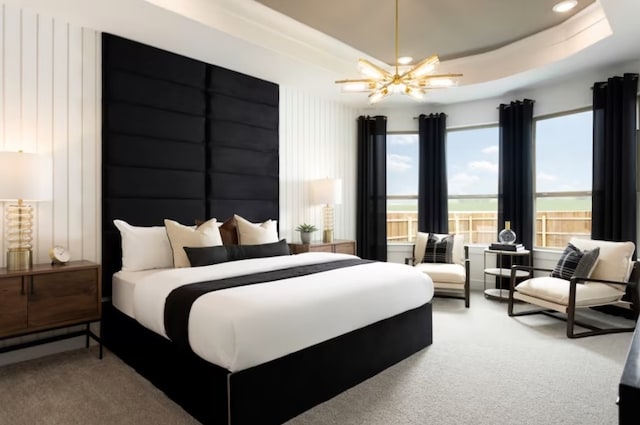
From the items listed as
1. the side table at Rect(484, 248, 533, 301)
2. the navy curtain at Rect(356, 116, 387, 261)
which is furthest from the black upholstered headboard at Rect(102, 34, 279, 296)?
the side table at Rect(484, 248, 533, 301)

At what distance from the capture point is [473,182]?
6004mm

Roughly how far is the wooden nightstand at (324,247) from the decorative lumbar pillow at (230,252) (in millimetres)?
874

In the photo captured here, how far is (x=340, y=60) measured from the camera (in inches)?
189

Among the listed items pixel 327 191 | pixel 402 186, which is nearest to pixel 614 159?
pixel 402 186

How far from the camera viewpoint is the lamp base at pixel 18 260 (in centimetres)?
291

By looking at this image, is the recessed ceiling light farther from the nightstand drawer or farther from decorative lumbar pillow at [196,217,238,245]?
the nightstand drawer

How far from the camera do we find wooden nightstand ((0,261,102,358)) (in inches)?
109

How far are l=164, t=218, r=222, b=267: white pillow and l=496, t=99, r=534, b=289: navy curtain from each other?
3.83 metres

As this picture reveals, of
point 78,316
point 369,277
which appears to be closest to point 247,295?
point 369,277

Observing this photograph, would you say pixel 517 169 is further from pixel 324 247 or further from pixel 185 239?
pixel 185 239

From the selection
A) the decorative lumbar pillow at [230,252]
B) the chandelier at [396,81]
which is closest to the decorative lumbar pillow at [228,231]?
the decorative lumbar pillow at [230,252]

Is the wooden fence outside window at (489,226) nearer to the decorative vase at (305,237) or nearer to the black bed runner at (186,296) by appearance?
the decorative vase at (305,237)

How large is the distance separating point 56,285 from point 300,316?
2027 mm

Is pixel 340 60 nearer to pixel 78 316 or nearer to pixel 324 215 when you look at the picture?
pixel 324 215
